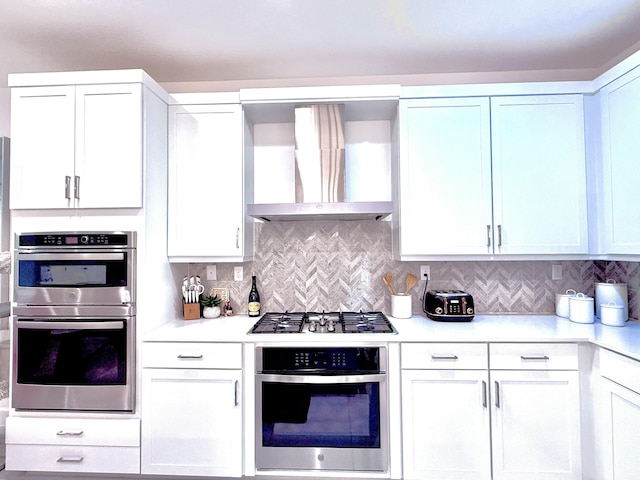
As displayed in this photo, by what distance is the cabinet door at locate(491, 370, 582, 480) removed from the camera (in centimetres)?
180

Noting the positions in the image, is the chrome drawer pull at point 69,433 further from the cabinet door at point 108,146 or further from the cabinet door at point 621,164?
the cabinet door at point 621,164

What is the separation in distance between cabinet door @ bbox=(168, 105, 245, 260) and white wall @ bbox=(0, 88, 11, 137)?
1.56 meters

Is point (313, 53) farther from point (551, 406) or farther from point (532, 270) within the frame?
point (551, 406)

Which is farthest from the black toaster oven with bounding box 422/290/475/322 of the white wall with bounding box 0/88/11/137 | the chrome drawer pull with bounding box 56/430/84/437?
the white wall with bounding box 0/88/11/137

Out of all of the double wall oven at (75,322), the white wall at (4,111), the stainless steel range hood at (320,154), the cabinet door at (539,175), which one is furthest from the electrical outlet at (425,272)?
the white wall at (4,111)

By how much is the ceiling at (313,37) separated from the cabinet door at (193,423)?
1.98 meters

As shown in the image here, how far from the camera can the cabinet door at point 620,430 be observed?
61.8 inches

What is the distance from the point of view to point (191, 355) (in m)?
1.91

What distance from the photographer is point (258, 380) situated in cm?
189

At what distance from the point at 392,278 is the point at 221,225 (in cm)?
125

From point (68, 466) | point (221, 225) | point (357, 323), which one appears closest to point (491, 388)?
point (357, 323)

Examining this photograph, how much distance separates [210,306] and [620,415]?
2.40 metres

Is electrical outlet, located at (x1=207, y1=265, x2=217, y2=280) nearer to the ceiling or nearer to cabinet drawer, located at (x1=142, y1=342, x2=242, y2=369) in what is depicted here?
cabinet drawer, located at (x1=142, y1=342, x2=242, y2=369)

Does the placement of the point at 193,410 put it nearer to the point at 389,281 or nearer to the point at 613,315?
the point at 389,281
